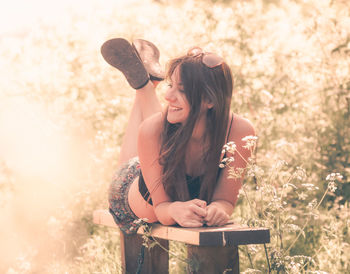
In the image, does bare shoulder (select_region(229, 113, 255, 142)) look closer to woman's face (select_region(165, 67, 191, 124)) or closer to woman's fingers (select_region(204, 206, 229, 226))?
woman's face (select_region(165, 67, 191, 124))

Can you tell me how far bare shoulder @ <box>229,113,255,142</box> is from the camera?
246 cm

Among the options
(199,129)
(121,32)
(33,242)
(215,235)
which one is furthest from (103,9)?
(215,235)

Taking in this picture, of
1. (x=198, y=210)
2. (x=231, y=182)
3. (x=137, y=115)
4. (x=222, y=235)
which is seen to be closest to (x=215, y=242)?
(x=222, y=235)

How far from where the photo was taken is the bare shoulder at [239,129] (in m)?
2.46

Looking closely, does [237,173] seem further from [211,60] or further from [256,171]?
[211,60]

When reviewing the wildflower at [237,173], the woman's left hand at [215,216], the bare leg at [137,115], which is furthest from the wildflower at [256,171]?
the bare leg at [137,115]

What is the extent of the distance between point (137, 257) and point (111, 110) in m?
1.75

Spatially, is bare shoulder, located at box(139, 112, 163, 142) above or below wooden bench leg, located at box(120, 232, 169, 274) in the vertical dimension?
above

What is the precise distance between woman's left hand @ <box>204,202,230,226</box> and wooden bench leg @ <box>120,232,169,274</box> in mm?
767

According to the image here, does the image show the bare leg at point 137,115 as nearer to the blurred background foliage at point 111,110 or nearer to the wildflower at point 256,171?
the blurred background foliage at point 111,110

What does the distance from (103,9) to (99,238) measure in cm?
250

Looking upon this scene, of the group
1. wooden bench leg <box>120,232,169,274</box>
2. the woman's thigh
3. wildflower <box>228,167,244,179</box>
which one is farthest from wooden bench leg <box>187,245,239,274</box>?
A: wooden bench leg <box>120,232,169,274</box>

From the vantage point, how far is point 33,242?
168 inches

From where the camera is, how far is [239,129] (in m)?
2.47
